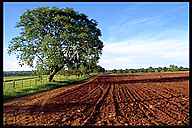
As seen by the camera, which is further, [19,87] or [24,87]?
[24,87]

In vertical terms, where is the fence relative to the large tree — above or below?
below

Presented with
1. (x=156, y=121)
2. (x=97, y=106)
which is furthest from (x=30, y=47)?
(x=156, y=121)

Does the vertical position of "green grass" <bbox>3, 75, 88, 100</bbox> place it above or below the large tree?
below

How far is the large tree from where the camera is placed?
→ 1163 inches

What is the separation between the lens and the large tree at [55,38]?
29547 millimetres

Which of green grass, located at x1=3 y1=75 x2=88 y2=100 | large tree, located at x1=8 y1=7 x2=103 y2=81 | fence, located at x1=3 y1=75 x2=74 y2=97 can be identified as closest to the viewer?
green grass, located at x1=3 y1=75 x2=88 y2=100

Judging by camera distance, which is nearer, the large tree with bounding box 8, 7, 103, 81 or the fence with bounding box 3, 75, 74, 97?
the fence with bounding box 3, 75, 74, 97

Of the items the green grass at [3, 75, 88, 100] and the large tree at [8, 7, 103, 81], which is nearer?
the green grass at [3, 75, 88, 100]

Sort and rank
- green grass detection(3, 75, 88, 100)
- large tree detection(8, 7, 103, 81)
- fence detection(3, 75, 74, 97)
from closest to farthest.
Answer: green grass detection(3, 75, 88, 100) < fence detection(3, 75, 74, 97) < large tree detection(8, 7, 103, 81)

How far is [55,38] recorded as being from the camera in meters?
29.0

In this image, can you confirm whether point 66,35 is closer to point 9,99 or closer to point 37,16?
point 37,16

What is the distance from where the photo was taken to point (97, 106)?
16.6 meters

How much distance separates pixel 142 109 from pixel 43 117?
14.8 ft

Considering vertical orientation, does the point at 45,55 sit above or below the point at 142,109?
above
